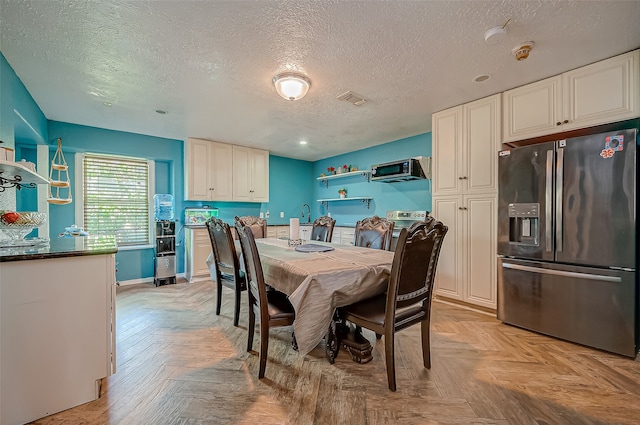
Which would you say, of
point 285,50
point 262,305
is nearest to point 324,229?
point 262,305

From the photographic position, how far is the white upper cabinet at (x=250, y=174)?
5012 mm

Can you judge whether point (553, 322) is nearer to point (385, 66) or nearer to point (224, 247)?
point (385, 66)

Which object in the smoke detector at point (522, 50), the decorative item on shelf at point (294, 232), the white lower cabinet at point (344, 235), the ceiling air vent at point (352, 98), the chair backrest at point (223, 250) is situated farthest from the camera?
the white lower cabinet at point (344, 235)

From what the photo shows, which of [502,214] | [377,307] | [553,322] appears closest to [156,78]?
[377,307]

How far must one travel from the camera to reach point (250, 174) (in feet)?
17.0

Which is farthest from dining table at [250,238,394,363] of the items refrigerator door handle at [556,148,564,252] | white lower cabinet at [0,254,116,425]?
refrigerator door handle at [556,148,564,252]

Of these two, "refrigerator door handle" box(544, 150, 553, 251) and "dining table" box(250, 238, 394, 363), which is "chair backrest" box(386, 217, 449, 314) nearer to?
"dining table" box(250, 238, 394, 363)

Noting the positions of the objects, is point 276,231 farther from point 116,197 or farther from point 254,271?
point 254,271

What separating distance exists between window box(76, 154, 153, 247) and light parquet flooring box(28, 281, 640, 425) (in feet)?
7.62

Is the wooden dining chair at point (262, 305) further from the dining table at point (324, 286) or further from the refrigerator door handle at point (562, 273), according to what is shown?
Answer: the refrigerator door handle at point (562, 273)

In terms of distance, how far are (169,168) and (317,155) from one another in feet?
9.33

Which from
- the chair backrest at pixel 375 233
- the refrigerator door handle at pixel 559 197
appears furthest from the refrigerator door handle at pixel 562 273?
the chair backrest at pixel 375 233

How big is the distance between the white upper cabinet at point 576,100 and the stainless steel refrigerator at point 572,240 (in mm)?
228

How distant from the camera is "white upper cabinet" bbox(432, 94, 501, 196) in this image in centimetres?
292
